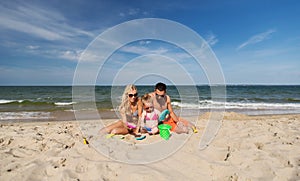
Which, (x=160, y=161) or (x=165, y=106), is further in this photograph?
(x=165, y=106)

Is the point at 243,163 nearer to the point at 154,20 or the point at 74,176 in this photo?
the point at 74,176

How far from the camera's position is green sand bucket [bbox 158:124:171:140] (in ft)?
14.4

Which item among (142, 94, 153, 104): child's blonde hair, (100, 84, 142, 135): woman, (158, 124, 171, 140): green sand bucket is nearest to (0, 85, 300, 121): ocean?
(100, 84, 142, 135): woman

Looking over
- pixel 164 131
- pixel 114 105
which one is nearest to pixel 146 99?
pixel 164 131

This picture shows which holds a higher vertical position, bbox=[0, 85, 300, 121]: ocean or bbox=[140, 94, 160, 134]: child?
bbox=[140, 94, 160, 134]: child

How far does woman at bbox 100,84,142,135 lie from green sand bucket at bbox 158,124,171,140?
58 centimetres

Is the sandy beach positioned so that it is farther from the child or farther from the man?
the man

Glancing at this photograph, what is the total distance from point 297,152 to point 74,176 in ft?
12.1

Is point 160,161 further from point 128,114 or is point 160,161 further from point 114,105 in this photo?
point 114,105

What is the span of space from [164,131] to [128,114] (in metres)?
1.04

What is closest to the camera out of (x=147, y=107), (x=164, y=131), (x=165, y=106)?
(x=164, y=131)

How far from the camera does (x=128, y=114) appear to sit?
16.0 feet

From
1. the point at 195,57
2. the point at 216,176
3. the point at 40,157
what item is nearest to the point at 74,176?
the point at 40,157

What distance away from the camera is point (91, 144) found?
12.8ft
